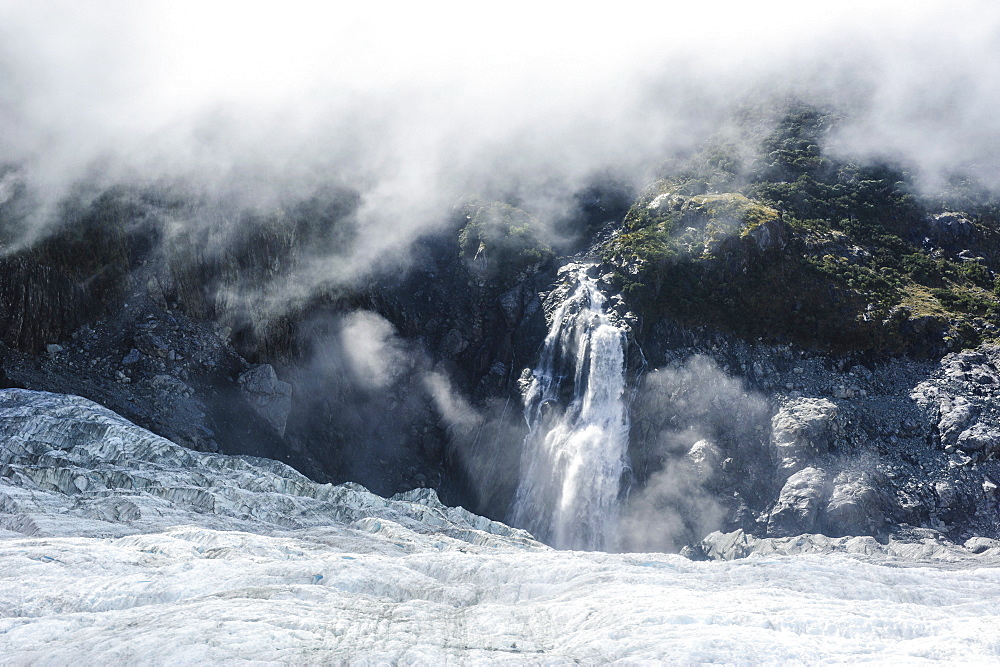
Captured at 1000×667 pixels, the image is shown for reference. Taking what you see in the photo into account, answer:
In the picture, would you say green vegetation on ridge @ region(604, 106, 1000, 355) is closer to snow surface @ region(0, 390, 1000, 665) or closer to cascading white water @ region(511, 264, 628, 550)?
cascading white water @ region(511, 264, 628, 550)

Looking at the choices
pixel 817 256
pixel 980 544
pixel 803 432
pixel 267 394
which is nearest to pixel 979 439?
pixel 980 544

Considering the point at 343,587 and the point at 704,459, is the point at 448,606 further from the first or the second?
the point at 704,459

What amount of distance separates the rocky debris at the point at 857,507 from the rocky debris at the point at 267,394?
3526cm

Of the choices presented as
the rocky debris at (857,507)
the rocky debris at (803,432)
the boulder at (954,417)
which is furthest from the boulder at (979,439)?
the rocky debris at (803,432)

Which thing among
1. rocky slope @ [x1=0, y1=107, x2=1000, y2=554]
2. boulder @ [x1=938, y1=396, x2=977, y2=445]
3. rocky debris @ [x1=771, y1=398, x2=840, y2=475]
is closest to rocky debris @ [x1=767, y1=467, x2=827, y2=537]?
rocky slope @ [x1=0, y1=107, x2=1000, y2=554]

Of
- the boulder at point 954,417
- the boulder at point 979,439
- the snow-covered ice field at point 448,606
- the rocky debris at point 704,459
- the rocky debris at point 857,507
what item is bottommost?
the snow-covered ice field at point 448,606

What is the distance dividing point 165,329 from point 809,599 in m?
41.1

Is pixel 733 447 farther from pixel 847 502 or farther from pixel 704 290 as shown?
pixel 704 290

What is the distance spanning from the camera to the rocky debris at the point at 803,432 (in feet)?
136

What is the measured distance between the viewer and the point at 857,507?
38.0m

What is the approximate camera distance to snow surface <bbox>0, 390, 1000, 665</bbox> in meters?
17.9

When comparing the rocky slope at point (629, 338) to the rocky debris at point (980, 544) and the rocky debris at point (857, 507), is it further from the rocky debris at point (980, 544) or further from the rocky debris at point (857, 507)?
the rocky debris at point (980, 544)

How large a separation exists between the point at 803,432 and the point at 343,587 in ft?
100

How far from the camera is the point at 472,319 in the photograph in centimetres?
5703
